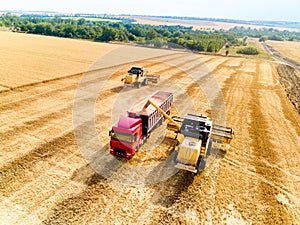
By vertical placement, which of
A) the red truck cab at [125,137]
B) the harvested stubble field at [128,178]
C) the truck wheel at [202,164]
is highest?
the red truck cab at [125,137]

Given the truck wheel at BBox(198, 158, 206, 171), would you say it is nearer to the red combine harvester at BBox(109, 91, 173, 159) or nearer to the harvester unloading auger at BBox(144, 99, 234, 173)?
the harvester unloading auger at BBox(144, 99, 234, 173)

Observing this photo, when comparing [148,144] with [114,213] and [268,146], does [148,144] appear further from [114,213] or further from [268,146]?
[268,146]

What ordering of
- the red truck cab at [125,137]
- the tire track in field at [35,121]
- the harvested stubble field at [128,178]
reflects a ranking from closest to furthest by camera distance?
the harvested stubble field at [128,178] < the red truck cab at [125,137] < the tire track in field at [35,121]

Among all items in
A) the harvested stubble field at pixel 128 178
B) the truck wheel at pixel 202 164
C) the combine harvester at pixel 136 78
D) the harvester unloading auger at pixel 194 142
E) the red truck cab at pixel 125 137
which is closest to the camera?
the harvested stubble field at pixel 128 178

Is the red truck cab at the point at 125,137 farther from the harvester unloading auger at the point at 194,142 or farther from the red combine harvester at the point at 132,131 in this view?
the harvester unloading auger at the point at 194,142

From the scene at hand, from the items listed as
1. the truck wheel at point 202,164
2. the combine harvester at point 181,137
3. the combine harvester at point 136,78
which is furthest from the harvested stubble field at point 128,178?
the combine harvester at point 136,78

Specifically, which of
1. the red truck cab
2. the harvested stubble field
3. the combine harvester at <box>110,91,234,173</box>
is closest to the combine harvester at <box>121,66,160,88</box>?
the harvested stubble field

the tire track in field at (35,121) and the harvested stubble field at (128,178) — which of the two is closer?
the harvested stubble field at (128,178)

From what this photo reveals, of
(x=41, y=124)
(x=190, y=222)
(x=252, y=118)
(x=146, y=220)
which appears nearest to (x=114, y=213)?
(x=146, y=220)
